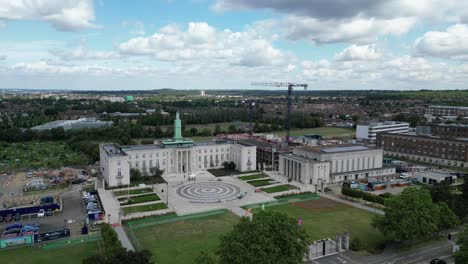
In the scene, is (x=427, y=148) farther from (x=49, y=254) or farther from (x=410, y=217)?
(x=49, y=254)

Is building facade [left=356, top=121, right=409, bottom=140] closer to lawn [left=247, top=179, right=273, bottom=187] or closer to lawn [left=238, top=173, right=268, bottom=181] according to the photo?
lawn [left=238, top=173, right=268, bottom=181]

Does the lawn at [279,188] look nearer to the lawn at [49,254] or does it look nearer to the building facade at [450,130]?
the lawn at [49,254]

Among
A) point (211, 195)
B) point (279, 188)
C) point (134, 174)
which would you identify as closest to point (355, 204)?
point (279, 188)

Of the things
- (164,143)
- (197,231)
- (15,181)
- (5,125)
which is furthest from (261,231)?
(5,125)

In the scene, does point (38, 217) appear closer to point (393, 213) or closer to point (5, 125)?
point (393, 213)

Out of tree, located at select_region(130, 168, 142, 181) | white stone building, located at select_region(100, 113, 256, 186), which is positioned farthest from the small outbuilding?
tree, located at select_region(130, 168, 142, 181)

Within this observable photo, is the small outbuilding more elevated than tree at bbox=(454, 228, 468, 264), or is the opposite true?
tree at bbox=(454, 228, 468, 264)
